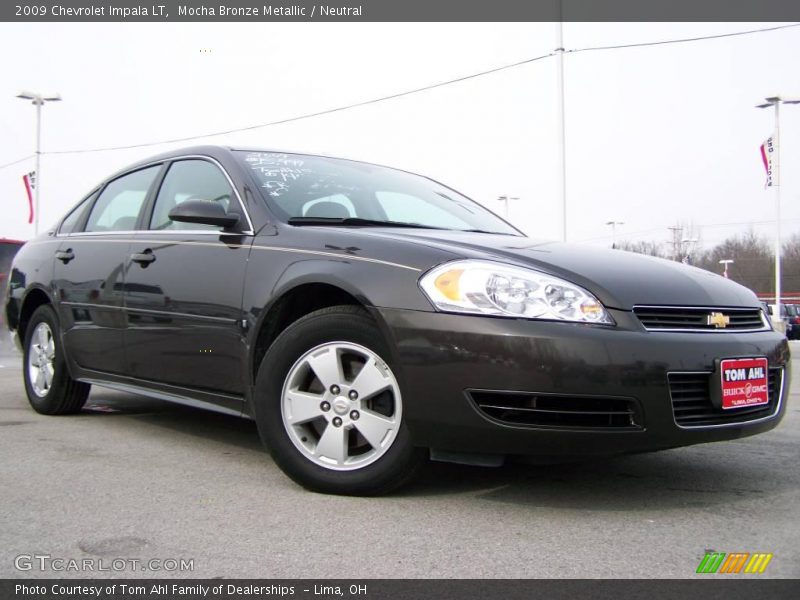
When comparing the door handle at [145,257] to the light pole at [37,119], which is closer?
the door handle at [145,257]

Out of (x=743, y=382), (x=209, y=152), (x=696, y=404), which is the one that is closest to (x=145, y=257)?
(x=209, y=152)

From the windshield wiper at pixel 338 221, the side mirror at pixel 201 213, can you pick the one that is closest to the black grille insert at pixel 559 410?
the windshield wiper at pixel 338 221

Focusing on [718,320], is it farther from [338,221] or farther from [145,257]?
[145,257]

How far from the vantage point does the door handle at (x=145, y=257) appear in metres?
4.12

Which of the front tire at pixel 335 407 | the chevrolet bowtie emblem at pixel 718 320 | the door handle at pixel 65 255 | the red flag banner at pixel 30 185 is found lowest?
the front tire at pixel 335 407

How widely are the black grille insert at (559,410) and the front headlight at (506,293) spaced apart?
28 centimetres

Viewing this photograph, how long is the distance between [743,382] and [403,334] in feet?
4.25

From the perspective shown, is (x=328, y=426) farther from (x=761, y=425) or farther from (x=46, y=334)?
(x=46, y=334)

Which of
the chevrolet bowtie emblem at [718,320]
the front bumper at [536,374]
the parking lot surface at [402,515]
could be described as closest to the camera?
the parking lot surface at [402,515]

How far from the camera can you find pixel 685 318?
298 cm

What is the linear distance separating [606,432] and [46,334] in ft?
12.6

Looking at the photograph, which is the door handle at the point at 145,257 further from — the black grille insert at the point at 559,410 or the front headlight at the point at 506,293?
the black grille insert at the point at 559,410
